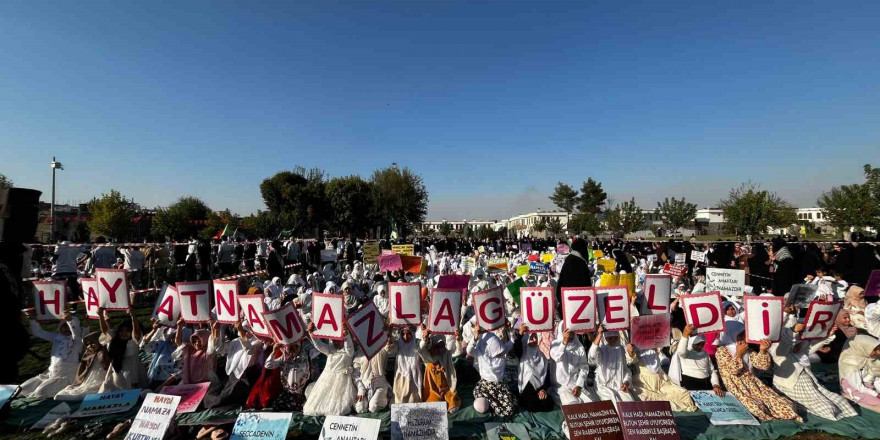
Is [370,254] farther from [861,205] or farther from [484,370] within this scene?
[861,205]

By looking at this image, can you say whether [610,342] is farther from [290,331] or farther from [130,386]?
[130,386]

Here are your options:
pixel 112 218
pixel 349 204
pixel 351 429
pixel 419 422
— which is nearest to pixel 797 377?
pixel 419 422

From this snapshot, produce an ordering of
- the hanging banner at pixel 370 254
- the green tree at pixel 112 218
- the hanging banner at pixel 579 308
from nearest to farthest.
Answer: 1. the hanging banner at pixel 579 308
2. the hanging banner at pixel 370 254
3. the green tree at pixel 112 218

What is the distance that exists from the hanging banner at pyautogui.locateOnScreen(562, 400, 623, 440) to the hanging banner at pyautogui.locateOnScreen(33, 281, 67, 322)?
301 inches

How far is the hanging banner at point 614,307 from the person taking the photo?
235 inches

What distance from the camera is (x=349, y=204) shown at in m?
46.2

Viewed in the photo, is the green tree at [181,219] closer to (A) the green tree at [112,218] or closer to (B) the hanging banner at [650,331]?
(A) the green tree at [112,218]

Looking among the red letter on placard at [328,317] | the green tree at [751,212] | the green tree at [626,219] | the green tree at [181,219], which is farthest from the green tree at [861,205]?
the green tree at [181,219]

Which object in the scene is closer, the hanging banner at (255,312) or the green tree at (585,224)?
the hanging banner at (255,312)

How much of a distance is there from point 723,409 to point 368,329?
16.5ft

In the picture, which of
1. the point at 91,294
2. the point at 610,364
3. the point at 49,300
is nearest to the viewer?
the point at 610,364

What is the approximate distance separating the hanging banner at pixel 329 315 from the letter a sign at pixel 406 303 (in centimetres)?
72

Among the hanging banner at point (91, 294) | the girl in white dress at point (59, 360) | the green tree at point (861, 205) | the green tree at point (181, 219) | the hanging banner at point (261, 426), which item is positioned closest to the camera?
the hanging banner at point (261, 426)

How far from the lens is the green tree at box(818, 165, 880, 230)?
27.3 metres
